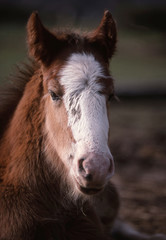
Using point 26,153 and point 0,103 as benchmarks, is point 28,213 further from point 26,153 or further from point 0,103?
point 0,103

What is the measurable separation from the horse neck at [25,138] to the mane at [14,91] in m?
0.26

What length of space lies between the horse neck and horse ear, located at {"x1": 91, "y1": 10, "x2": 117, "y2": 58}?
659 millimetres

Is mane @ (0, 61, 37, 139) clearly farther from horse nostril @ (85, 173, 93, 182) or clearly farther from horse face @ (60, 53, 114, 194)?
horse nostril @ (85, 173, 93, 182)

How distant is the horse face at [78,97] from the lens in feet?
9.89

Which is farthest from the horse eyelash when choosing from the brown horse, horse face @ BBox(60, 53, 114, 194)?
horse face @ BBox(60, 53, 114, 194)

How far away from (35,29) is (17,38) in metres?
14.7

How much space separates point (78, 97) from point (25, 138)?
2.56ft

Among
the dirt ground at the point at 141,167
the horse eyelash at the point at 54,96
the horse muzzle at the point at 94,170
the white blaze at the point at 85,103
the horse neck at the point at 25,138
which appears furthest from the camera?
the dirt ground at the point at 141,167

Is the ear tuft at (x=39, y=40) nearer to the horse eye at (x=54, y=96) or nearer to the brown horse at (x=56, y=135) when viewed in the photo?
the brown horse at (x=56, y=135)

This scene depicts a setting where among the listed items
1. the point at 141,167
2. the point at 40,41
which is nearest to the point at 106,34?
the point at 40,41

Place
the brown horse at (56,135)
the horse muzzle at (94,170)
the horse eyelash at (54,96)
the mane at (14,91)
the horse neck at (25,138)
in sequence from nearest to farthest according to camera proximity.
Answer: the horse muzzle at (94,170)
the brown horse at (56,135)
the horse eyelash at (54,96)
the horse neck at (25,138)
the mane at (14,91)

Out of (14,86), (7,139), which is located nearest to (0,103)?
(14,86)

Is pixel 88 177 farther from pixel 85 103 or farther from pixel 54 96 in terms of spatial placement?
pixel 54 96

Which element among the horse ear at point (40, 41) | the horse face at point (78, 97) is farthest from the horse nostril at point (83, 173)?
the horse ear at point (40, 41)
